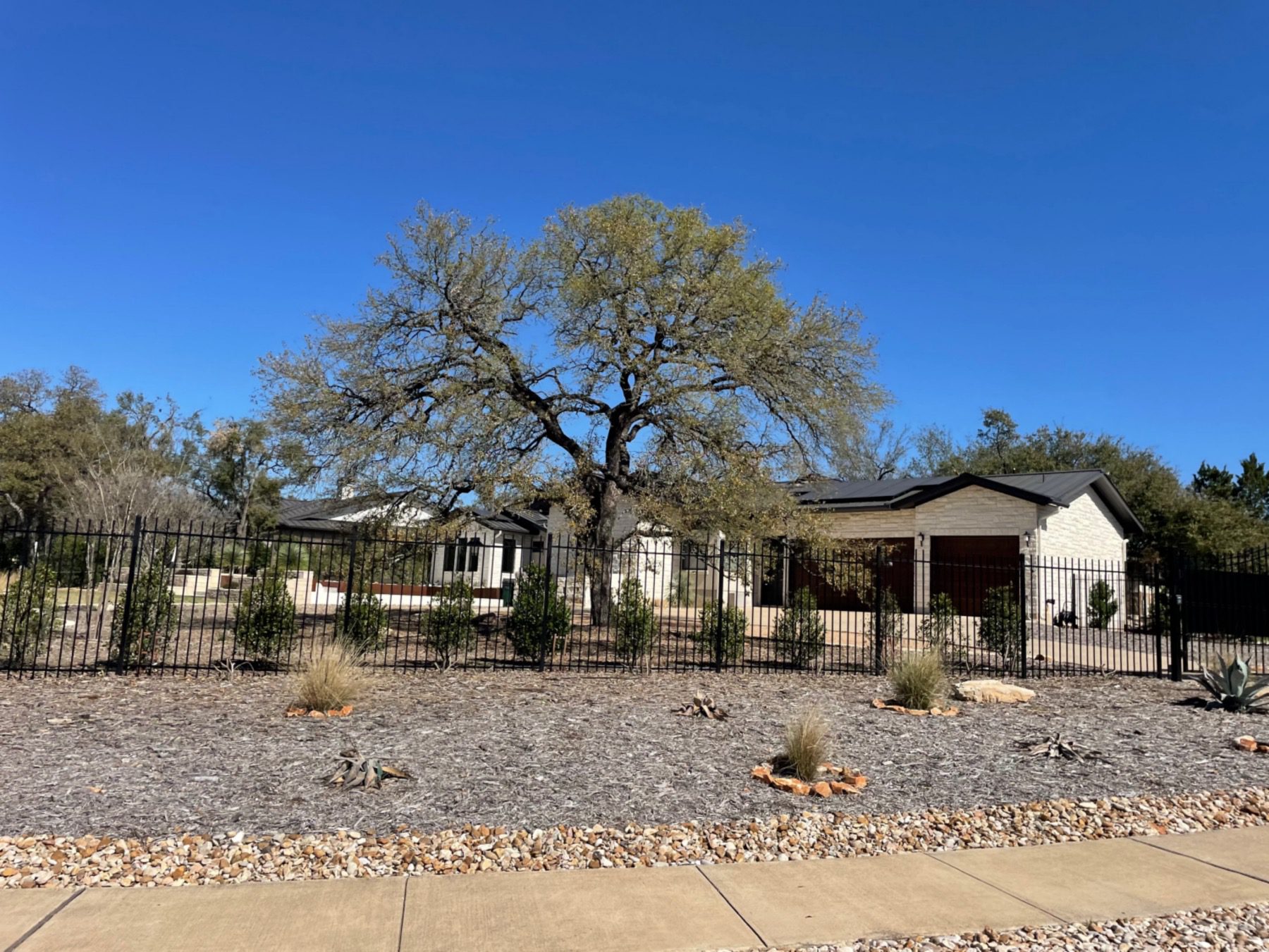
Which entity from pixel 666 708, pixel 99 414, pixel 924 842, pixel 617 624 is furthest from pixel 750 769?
pixel 99 414

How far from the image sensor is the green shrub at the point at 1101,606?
68.9 feet

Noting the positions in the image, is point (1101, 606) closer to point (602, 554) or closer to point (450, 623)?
point (602, 554)

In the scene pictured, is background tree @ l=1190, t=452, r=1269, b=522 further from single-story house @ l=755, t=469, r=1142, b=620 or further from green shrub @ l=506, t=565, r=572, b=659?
green shrub @ l=506, t=565, r=572, b=659

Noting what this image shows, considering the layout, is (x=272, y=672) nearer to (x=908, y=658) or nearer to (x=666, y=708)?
(x=666, y=708)

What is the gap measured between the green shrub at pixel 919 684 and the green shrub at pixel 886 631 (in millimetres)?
2878

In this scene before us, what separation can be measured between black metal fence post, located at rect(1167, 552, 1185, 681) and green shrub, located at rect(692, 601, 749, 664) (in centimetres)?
648

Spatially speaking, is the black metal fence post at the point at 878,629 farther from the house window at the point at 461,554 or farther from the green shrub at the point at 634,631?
the house window at the point at 461,554

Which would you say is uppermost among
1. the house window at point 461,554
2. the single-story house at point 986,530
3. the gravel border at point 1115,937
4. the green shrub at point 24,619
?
the single-story house at point 986,530

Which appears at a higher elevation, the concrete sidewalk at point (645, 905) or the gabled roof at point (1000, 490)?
the gabled roof at point (1000, 490)

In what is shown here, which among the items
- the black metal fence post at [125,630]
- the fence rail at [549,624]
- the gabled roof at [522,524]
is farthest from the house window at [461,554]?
the black metal fence post at [125,630]

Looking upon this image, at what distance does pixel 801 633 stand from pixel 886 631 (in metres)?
2.49

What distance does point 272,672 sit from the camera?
1081 cm

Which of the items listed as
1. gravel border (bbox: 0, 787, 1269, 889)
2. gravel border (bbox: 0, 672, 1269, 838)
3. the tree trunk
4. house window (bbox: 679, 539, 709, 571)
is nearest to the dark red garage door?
house window (bbox: 679, 539, 709, 571)

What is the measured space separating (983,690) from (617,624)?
4818mm
